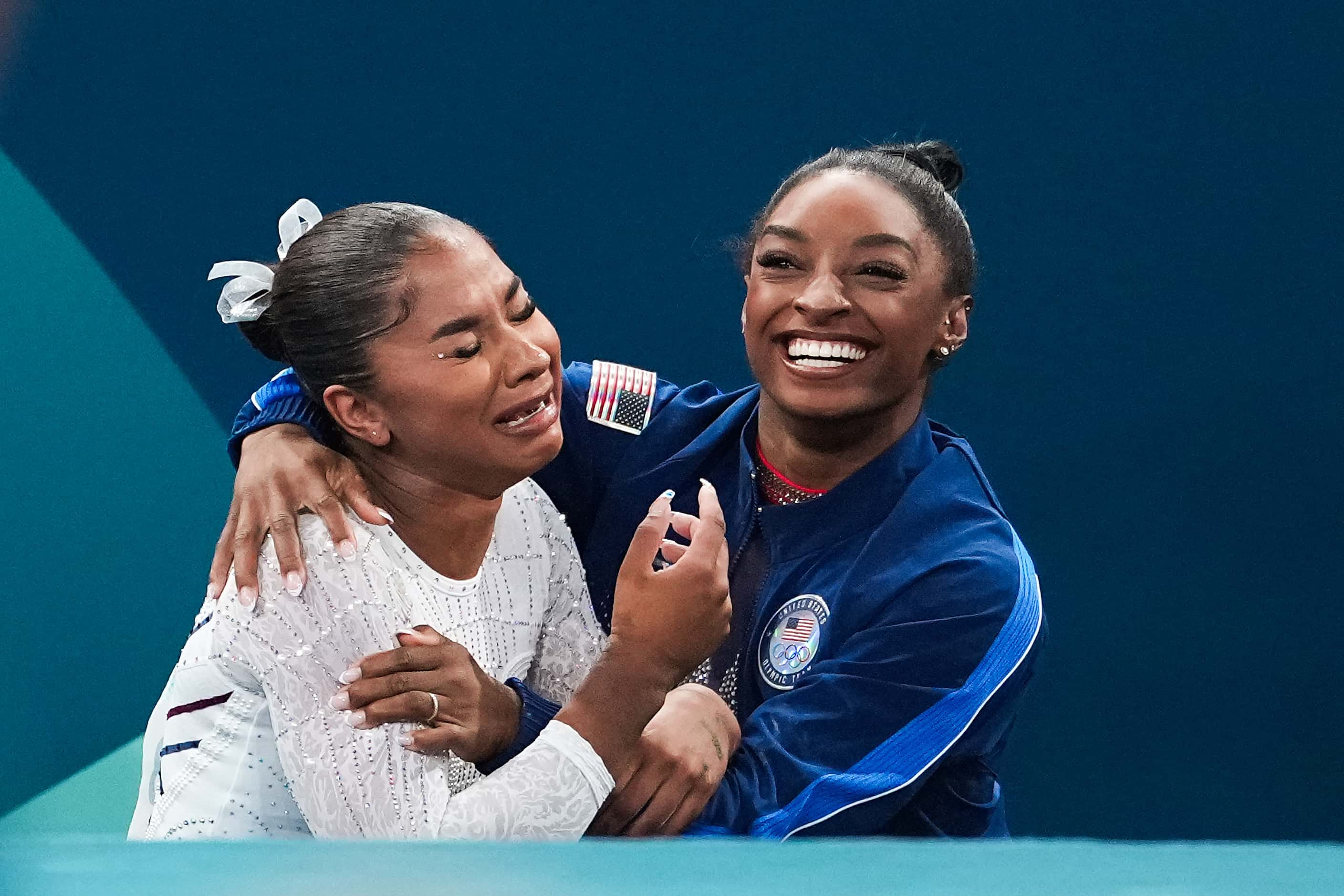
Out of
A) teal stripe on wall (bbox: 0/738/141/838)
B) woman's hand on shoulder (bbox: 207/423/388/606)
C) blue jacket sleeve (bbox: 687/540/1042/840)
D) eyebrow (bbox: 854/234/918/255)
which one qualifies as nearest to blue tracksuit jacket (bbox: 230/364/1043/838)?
blue jacket sleeve (bbox: 687/540/1042/840)

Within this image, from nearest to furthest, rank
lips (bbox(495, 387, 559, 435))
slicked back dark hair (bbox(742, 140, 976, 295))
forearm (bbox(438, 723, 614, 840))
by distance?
1. forearm (bbox(438, 723, 614, 840))
2. lips (bbox(495, 387, 559, 435))
3. slicked back dark hair (bbox(742, 140, 976, 295))

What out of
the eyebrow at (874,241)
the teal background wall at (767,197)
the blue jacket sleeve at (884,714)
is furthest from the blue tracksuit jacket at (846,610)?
the teal background wall at (767,197)

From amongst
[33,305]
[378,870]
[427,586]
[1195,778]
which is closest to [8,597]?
[33,305]

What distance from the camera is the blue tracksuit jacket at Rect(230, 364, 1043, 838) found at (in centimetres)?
153

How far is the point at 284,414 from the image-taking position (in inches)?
64.2

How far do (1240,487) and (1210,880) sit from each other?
8.34ft

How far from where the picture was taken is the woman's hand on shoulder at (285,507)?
53.9 inches

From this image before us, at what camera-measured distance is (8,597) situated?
9.13 feet

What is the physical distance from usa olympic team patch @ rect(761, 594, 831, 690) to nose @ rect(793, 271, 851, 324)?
31 centimetres

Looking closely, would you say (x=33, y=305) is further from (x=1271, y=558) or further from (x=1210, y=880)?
(x=1210, y=880)

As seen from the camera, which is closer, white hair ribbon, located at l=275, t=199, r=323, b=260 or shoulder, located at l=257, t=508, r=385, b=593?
shoulder, located at l=257, t=508, r=385, b=593

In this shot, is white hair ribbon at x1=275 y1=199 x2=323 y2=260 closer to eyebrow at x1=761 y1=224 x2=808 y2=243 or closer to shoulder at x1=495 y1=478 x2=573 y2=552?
shoulder at x1=495 y1=478 x2=573 y2=552

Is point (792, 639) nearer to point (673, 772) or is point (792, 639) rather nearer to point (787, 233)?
point (673, 772)

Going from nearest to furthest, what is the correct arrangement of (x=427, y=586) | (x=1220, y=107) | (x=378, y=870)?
1. (x=378, y=870)
2. (x=427, y=586)
3. (x=1220, y=107)
